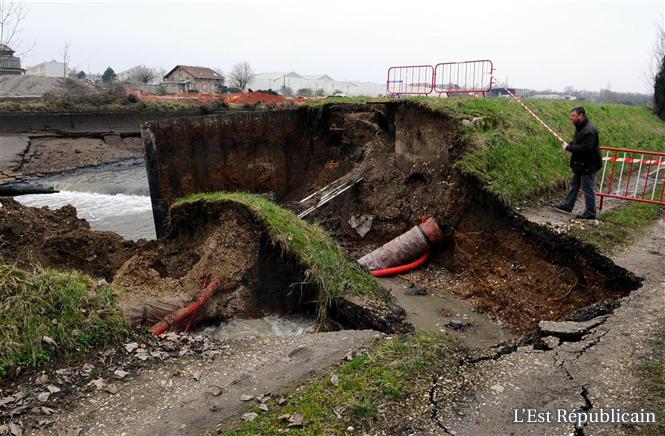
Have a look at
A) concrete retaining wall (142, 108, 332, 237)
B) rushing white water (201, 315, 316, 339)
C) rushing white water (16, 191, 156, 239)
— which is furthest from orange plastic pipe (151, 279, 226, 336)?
rushing white water (16, 191, 156, 239)

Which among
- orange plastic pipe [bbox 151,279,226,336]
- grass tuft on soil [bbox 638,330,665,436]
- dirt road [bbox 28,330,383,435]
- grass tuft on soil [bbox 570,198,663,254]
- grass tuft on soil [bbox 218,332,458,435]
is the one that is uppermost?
grass tuft on soil [bbox 570,198,663,254]

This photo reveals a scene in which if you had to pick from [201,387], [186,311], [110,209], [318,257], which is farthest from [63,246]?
[110,209]

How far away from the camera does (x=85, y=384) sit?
14.8 ft

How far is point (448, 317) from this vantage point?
776cm

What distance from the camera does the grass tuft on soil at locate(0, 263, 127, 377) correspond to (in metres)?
4.66

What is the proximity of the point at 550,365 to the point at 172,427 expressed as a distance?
3.47 meters

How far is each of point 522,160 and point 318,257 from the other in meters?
5.39

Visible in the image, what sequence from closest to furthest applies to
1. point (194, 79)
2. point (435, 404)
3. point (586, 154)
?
point (435, 404) < point (586, 154) < point (194, 79)

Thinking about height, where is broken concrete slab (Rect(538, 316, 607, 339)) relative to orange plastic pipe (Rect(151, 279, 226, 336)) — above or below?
above

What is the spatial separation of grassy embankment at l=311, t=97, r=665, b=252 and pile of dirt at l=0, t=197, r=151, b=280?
6.74 meters

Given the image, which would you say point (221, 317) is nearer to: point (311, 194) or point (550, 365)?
point (550, 365)

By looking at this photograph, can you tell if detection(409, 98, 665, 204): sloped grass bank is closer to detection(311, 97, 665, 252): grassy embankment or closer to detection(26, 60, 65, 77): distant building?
detection(311, 97, 665, 252): grassy embankment

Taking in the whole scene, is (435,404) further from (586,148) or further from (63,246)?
(63,246)

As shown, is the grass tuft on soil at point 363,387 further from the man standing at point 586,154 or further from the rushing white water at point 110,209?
the rushing white water at point 110,209
